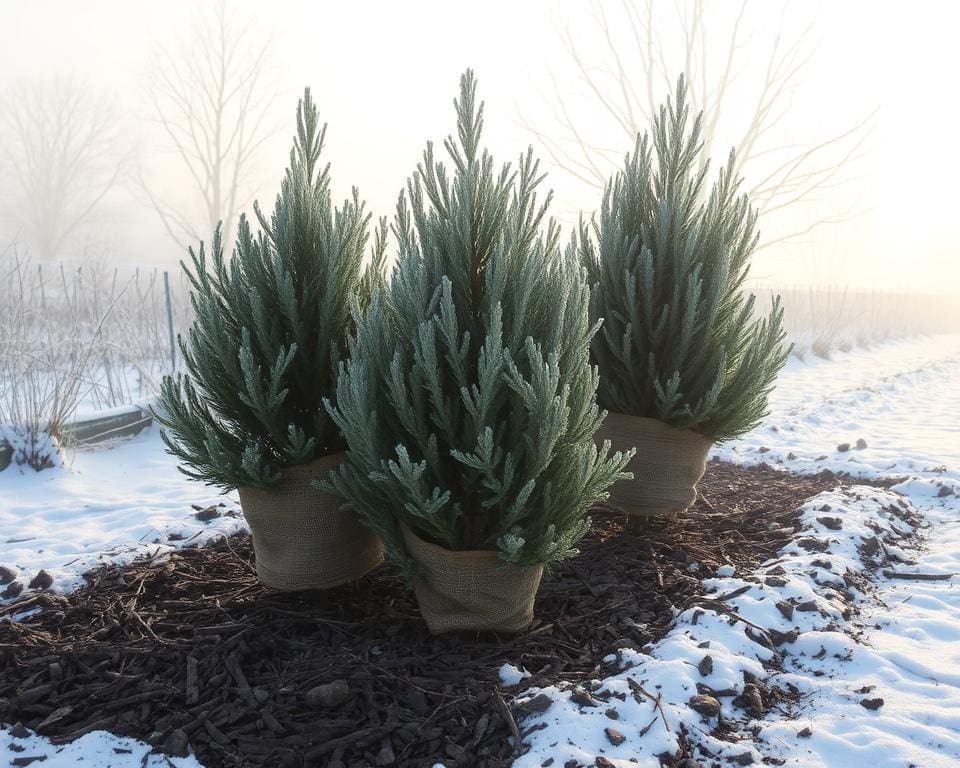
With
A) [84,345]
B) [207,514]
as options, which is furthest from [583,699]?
[84,345]

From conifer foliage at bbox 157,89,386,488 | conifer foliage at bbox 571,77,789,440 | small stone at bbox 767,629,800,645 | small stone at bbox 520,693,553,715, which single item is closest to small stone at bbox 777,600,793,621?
small stone at bbox 767,629,800,645

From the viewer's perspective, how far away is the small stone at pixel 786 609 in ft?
10.5

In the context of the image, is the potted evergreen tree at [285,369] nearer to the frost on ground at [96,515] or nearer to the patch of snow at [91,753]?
the patch of snow at [91,753]

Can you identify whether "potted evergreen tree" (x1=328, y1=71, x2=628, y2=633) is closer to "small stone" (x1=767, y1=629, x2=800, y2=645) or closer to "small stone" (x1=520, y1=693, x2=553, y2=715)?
"small stone" (x1=520, y1=693, x2=553, y2=715)

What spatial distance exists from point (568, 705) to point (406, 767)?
626 mm

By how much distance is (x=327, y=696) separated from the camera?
2.51 metres

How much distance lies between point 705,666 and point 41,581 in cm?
346

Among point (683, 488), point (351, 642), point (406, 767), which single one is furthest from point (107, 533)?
point (683, 488)

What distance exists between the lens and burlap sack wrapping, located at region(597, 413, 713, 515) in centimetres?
395

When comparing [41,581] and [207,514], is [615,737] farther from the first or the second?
[207,514]

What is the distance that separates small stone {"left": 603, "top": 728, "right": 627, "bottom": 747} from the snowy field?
15 millimetres

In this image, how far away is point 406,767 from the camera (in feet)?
7.34

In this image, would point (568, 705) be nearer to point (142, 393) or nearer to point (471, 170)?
point (471, 170)

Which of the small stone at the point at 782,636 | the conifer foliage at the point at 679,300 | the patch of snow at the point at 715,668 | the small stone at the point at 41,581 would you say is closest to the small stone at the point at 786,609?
the patch of snow at the point at 715,668
